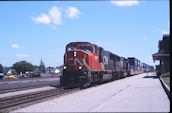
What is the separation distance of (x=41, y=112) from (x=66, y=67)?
11785mm

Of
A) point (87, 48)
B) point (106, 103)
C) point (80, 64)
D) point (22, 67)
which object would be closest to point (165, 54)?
point (87, 48)

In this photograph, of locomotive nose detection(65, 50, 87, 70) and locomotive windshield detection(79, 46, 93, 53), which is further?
locomotive windshield detection(79, 46, 93, 53)

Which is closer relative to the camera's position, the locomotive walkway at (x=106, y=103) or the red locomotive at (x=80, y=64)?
the locomotive walkway at (x=106, y=103)

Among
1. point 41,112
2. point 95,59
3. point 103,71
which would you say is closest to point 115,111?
point 41,112

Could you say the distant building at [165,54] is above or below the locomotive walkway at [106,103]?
above

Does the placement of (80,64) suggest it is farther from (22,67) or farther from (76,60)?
(22,67)

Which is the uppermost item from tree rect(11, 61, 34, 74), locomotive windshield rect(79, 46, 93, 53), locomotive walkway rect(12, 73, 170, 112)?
locomotive windshield rect(79, 46, 93, 53)

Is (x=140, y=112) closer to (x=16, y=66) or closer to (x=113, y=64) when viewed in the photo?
(x=113, y=64)

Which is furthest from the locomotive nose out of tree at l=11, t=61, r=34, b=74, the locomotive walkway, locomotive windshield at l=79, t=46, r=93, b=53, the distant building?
tree at l=11, t=61, r=34, b=74

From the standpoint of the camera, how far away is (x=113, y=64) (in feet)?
102

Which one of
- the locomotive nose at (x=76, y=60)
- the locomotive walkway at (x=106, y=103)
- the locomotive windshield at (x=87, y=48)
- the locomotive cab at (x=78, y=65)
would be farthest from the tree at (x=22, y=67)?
the locomotive walkway at (x=106, y=103)

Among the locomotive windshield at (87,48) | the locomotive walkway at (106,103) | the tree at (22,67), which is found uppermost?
the locomotive windshield at (87,48)

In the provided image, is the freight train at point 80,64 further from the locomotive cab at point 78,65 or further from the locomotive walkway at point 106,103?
the locomotive walkway at point 106,103

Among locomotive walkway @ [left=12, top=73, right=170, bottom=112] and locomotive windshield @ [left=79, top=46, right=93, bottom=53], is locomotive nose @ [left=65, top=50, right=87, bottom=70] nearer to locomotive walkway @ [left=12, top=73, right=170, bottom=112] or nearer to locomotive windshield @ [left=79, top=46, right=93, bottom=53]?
locomotive windshield @ [left=79, top=46, right=93, bottom=53]
